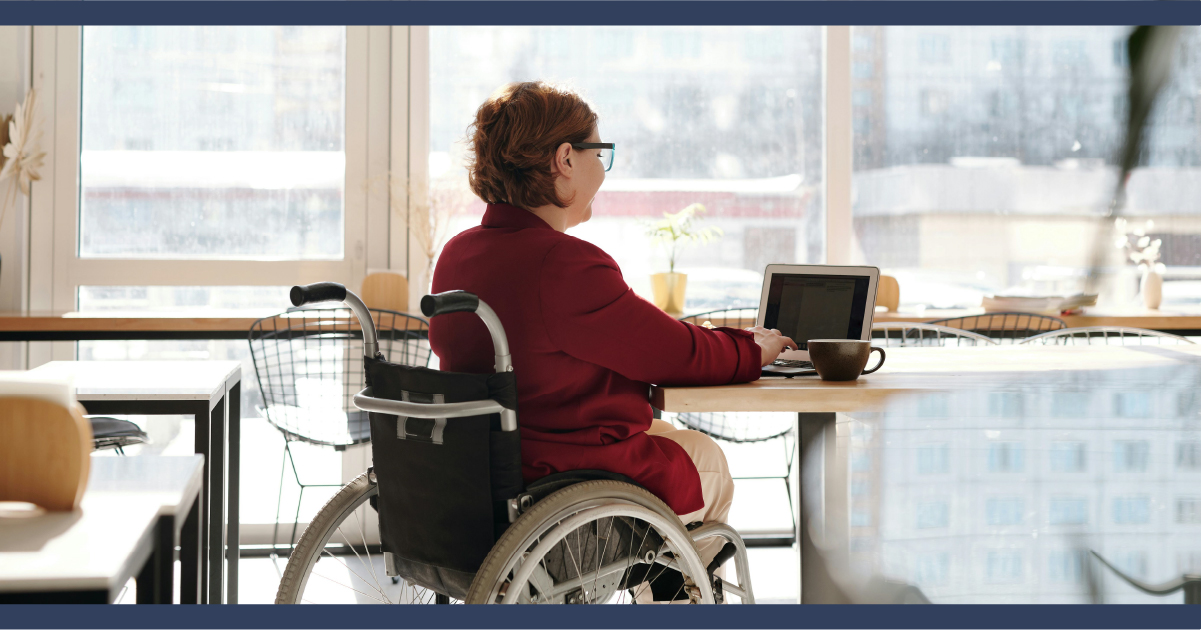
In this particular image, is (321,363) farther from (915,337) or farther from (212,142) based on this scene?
(915,337)

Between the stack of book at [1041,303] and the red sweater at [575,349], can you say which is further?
the stack of book at [1041,303]

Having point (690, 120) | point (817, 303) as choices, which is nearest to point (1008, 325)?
point (690, 120)

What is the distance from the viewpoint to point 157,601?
796 millimetres

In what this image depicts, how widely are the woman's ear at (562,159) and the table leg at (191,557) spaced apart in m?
0.72

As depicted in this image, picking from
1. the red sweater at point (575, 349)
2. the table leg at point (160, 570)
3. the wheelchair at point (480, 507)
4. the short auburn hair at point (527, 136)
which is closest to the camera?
the table leg at point (160, 570)

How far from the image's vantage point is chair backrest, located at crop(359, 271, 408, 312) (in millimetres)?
3402

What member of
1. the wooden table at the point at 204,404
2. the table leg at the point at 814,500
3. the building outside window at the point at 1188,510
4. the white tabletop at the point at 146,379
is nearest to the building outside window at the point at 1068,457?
the building outside window at the point at 1188,510

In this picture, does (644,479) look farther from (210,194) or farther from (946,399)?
(210,194)

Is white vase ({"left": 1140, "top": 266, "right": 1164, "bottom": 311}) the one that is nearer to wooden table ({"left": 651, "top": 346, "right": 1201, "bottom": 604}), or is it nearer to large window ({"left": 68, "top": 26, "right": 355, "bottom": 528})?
wooden table ({"left": 651, "top": 346, "right": 1201, "bottom": 604})

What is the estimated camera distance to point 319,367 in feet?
11.0

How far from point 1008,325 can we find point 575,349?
2.52m

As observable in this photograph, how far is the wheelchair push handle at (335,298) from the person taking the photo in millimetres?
1217
